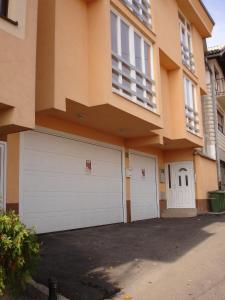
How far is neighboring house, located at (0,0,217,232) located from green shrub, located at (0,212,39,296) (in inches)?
109

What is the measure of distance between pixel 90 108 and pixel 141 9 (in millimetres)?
4576

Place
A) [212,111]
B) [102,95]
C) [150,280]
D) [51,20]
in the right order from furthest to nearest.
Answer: [212,111], [102,95], [51,20], [150,280]

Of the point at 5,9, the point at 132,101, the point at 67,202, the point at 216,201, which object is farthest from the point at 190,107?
the point at 5,9

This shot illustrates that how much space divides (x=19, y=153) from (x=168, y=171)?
9.85m

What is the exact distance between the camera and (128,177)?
46.1 feet

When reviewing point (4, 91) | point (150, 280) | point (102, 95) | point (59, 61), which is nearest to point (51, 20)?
point (59, 61)

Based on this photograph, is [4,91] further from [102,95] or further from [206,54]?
[206,54]

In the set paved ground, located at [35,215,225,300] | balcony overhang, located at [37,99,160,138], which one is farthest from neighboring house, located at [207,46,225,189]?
paved ground, located at [35,215,225,300]

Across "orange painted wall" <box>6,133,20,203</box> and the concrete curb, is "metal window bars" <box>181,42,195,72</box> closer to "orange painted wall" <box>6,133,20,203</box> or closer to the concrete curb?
"orange painted wall" <box>6,133,20,203</box>

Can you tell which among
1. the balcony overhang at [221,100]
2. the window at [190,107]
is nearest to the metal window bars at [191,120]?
the window at [190,107]

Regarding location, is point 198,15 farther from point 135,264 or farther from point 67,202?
point 135,264

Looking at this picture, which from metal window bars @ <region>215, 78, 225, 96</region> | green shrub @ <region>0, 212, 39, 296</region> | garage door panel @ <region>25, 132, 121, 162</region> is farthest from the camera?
metal window bars @ <region>215, 78, 225, 96</region>

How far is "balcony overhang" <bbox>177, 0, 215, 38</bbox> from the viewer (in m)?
17.1

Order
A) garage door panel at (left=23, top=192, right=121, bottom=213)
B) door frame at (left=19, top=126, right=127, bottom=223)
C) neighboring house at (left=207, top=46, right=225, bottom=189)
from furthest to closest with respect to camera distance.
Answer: neighboring house at (left=207, top=46, right=225, bottom=189) → garage door panel at (left=23, top=192, right=121, bottom=213) → door frame at (left=19, top=126, right=127, bottom=223)
